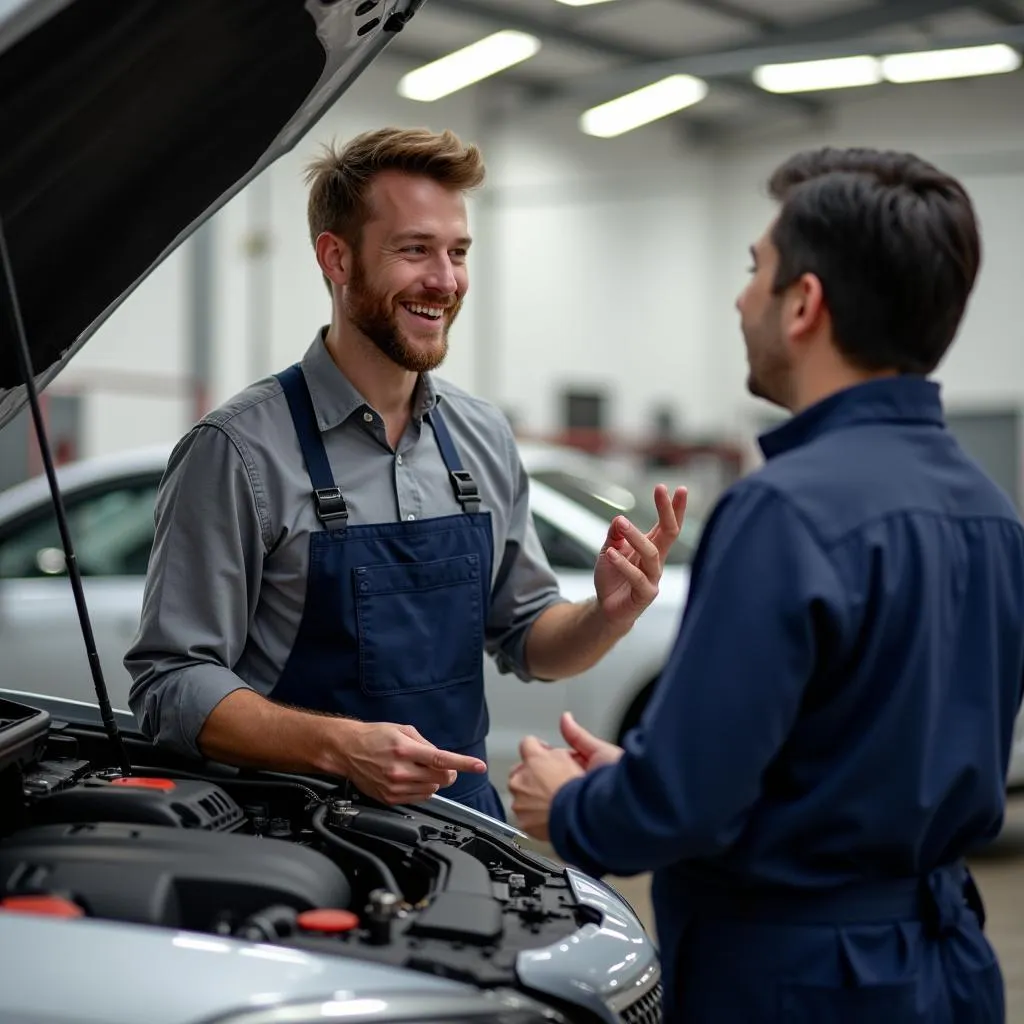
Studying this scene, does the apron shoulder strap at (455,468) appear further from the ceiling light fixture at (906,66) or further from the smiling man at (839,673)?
the ceiling light fixture at (906,66)

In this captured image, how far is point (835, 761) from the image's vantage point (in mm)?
1343

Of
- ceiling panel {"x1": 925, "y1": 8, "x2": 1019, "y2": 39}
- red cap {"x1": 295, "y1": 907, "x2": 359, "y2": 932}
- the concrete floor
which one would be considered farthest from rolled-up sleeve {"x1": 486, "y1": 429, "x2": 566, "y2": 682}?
ceiling panel {"x1": 925, "y1": 8, "x2": 1019, "y2": 39}

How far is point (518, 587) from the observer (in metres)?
2.46

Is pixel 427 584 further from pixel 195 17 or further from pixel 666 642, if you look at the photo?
pixel 666 642

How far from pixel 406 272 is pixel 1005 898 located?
3.13 m

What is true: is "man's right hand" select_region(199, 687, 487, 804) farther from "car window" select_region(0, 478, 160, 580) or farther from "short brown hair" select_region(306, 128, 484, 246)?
"car window" select_region(0, 478, 160, 580)

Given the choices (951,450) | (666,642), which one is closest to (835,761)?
(951,450)

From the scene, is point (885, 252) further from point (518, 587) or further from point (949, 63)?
point (949, 63)

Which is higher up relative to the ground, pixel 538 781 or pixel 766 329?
pixel 766 329

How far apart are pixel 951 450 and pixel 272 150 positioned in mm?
1174

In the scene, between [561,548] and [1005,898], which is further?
[561,548]

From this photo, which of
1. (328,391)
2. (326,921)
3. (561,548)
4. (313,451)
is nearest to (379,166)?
(328,391)

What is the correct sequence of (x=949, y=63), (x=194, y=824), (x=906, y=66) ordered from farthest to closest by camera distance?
(x=949, y=63), (x=906, y=66), (x=194, y=824)

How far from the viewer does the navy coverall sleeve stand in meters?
1.29
